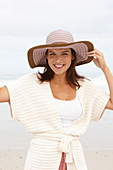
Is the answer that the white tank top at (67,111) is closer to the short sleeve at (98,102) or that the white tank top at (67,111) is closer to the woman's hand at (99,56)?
the short sleeve at (98,102)

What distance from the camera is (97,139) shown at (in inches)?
195

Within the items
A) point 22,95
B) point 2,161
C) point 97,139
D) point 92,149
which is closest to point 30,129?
point 22,95

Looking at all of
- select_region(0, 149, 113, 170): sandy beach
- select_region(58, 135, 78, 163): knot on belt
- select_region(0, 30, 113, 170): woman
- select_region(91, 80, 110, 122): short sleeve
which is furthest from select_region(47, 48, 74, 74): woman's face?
→ select_region(0, 149, 113, 170): sandy beach

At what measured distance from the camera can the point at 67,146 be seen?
201cm

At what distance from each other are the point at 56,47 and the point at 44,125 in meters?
0.50

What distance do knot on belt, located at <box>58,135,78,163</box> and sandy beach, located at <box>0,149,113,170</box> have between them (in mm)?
1914

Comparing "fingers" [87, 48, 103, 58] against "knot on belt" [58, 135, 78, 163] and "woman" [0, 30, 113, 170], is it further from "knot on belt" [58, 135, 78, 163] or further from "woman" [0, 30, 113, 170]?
"knot on belt" [58, 135, 78, 163]

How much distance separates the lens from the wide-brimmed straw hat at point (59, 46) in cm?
206

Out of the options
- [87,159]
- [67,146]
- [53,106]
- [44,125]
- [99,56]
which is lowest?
[87,159]

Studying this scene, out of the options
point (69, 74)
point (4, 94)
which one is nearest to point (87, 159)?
point (69, 74)

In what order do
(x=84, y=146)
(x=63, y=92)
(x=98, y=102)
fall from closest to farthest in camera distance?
(x=63, y=92), (x=98, y=102), (x=84, y=146)

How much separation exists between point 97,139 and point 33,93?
10.1ft

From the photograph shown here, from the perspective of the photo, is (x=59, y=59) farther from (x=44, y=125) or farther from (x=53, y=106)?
(x=44, y=125)

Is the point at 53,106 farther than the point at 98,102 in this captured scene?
No
